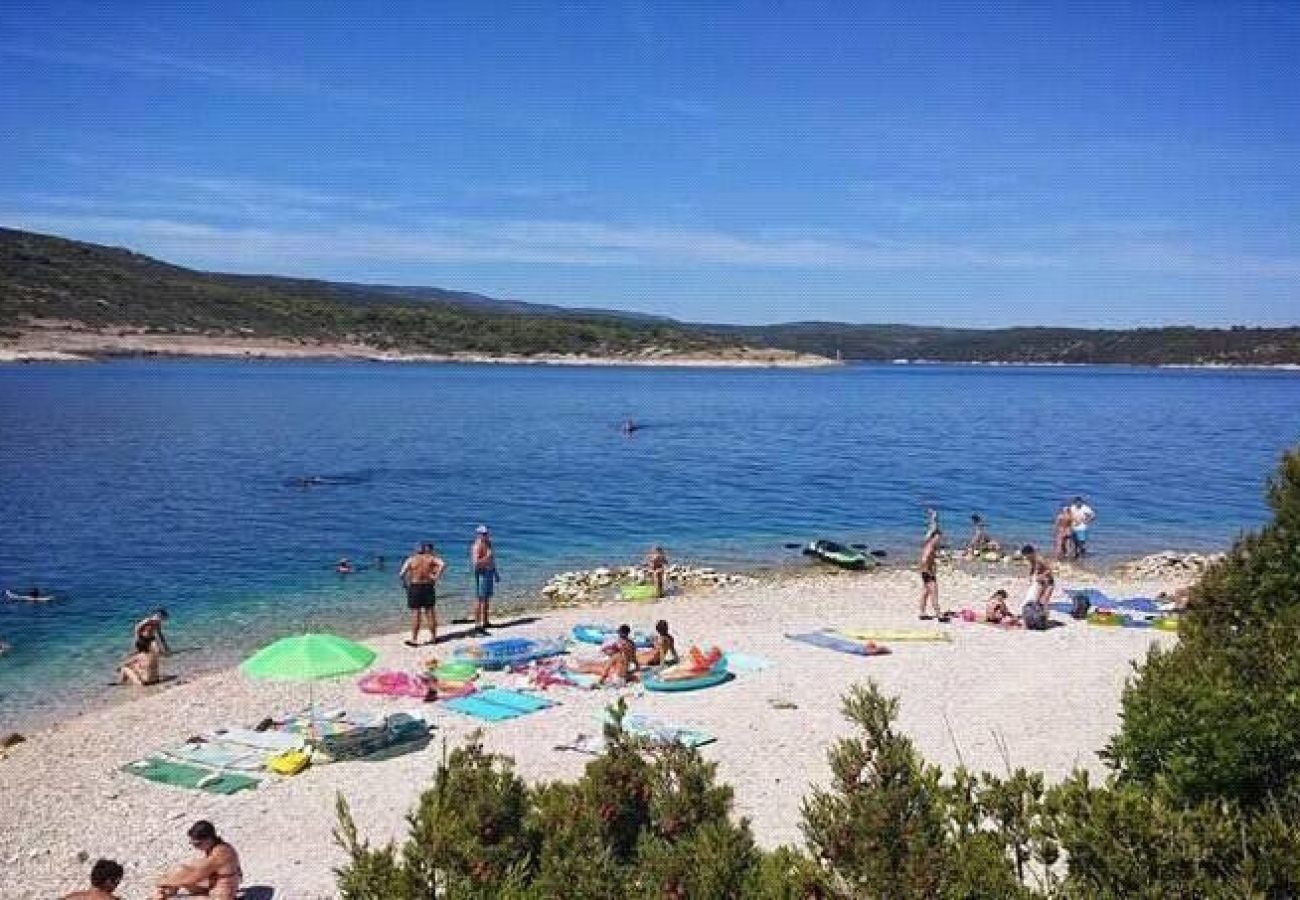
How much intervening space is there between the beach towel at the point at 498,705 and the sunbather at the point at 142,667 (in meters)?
6.54

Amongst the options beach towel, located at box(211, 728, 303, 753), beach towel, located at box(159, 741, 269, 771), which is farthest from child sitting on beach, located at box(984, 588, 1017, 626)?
beach towel, located at box(159, 741, 269, 771)

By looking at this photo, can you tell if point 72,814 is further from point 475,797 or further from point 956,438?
point 956,438

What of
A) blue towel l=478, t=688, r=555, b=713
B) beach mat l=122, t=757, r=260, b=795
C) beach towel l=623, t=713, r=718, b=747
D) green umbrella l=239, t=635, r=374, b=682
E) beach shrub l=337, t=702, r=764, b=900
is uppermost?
beach shrub l=337, t=702, r=764, b=900

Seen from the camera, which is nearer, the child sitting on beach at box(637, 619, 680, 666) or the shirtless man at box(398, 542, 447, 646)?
the child sitting on beach at box(637, 619, 680, 666)

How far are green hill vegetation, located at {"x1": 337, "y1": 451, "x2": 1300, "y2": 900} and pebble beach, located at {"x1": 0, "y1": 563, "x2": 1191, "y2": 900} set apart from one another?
2.08 metres

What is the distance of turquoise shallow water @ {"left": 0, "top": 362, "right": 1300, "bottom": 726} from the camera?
27.8 metres

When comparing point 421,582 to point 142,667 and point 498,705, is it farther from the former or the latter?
point 142,667

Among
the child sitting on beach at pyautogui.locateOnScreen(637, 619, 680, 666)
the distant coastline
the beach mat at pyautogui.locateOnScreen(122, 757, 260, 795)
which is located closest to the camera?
the beach mat at pyautogui.locateOnScreen(122, 757, 260, 795)

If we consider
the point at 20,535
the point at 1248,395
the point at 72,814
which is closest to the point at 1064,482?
the point at 20,535

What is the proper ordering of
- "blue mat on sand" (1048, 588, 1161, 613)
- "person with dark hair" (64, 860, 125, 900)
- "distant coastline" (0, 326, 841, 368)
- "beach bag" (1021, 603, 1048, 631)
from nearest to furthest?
1. "person with dark hair" (64, 860, 125, 900)
2. "beach bag" (1021, 603, 1048, 631)
3. "blue mat on sand" (1048, 588, 1161, 613)
4. "distant coastline" (0, 326, 841, 368)

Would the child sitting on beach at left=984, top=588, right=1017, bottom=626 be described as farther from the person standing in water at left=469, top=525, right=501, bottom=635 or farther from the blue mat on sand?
the person standing in water at left=469, top=525, right=501, bottom=635

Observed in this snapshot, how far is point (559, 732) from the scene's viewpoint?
16531mm

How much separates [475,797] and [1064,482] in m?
52.6

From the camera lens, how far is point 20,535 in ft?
117
